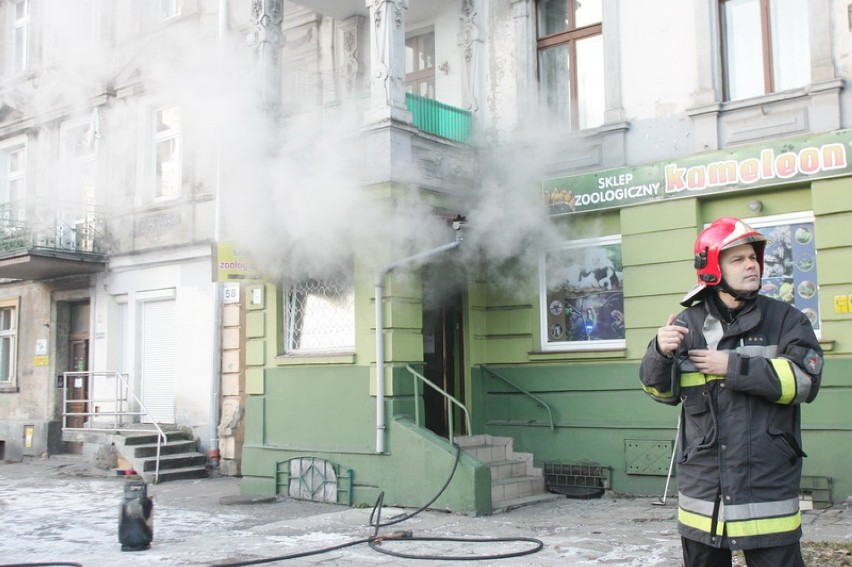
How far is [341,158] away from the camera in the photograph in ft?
34.3

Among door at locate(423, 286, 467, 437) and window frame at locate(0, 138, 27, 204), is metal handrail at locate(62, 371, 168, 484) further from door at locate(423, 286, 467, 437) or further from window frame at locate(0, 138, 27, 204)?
door at locate(423, 286, 467, 437)

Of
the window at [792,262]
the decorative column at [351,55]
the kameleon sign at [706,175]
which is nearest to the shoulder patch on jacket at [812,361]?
the window at [792,262]

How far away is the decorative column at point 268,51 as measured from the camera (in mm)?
11656

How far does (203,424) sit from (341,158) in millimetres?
5989

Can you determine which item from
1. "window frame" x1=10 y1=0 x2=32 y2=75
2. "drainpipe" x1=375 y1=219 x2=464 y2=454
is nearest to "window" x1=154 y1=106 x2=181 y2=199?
"window frame" x1=10 y1=0 x2=32 y2=75

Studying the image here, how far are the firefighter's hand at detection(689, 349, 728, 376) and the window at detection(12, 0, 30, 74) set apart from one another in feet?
59.3

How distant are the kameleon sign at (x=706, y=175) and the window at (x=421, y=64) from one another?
8.26ft

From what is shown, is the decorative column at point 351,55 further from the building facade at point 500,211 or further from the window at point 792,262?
the window at point 792,262

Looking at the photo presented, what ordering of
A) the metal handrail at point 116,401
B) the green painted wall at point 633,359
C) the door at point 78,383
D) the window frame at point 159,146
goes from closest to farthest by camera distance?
the green painted wall at point 633,359 → the metal handrail at point 116,401 → the window frame at point 159,146 → the door at point 78,383

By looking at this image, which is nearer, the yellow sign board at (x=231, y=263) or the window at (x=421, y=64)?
the yellow sign board at (x=231, y=263)

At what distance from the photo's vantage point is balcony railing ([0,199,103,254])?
16.4 metres

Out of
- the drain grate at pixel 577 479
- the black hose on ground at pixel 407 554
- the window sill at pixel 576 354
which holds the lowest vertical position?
the black hose on ground at pixel 407 554

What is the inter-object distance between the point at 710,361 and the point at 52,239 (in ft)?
49.8

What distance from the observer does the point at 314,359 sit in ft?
36.3
